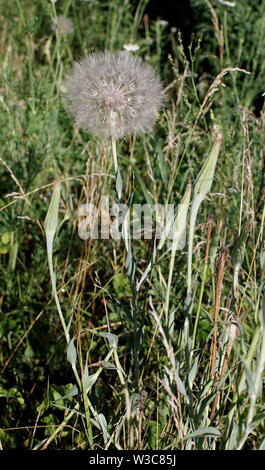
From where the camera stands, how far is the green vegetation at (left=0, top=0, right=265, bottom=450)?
48.6 inches

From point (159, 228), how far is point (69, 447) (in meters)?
0.74

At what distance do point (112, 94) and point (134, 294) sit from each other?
1.51 ft

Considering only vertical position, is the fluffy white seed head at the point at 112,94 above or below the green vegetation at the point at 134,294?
above

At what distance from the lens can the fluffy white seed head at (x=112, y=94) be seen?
1426mm

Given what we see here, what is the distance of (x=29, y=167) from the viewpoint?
2.09 meters

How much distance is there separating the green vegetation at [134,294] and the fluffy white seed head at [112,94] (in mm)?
134

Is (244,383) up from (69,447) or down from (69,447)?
up

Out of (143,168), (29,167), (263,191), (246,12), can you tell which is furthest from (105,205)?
(246,12)

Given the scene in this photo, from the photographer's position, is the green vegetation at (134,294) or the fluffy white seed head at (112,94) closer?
the green vegetation at (134,294)

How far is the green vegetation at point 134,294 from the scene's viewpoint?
1235mm

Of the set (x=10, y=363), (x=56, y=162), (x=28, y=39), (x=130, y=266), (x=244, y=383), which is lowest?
(x=10, y=363)

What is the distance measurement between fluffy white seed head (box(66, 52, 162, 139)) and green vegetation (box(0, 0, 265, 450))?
13cm

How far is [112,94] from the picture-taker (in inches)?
56.0

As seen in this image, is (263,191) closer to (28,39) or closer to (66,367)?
(66,367)
